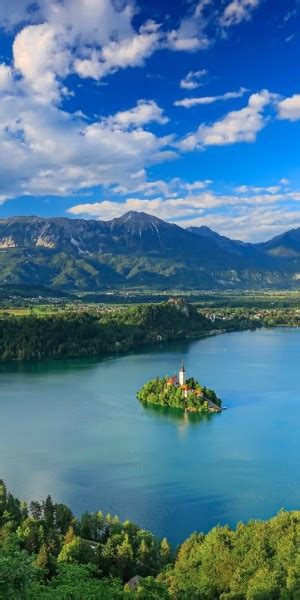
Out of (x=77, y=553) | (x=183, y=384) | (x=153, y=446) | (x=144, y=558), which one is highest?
(x=183, y=384)

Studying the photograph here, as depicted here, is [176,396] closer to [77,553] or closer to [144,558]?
[144,558]

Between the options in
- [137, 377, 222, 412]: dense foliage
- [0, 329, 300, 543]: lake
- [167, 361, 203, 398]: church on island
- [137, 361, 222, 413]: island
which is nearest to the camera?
[0, 329, 300, 543]: lake

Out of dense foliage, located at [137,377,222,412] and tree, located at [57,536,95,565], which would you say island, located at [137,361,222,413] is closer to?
dense foliage, located at [137,377,222,412]

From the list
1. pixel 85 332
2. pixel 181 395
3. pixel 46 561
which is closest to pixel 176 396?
pixel 181 395

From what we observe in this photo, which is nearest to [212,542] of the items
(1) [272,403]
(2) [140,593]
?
(2) [140,593]

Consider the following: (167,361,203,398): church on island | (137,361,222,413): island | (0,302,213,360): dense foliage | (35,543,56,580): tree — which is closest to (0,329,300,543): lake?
(137,361,222,413): island

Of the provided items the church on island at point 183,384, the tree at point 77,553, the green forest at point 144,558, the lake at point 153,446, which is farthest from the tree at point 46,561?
the church on island at point 183,384

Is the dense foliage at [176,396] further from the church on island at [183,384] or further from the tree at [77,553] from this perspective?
the tree at [77,553]
